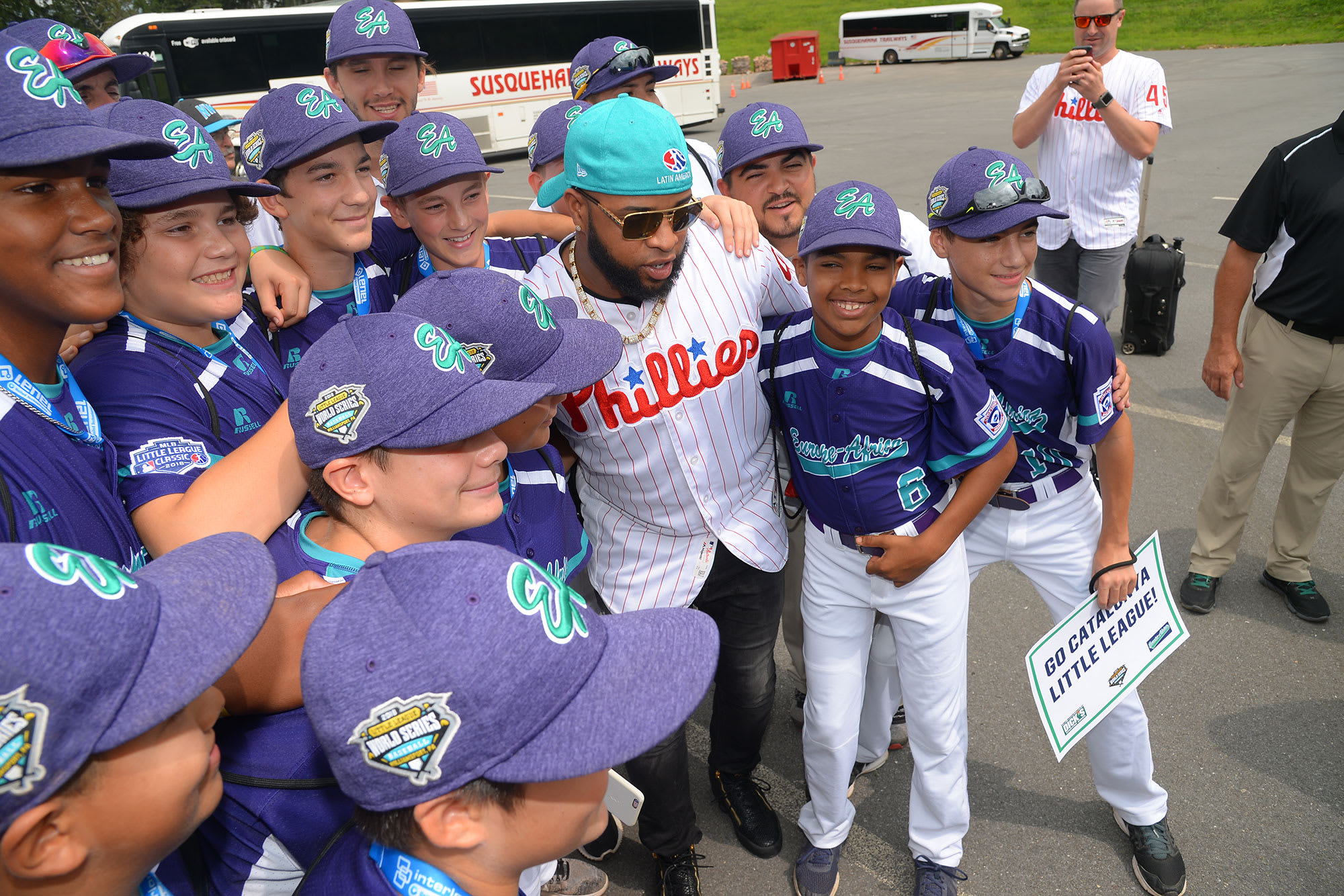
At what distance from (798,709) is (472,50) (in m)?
18.5

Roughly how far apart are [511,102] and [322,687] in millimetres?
20430

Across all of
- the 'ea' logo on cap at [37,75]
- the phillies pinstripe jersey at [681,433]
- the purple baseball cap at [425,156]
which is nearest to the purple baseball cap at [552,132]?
the purple baseball cap at [425,156]

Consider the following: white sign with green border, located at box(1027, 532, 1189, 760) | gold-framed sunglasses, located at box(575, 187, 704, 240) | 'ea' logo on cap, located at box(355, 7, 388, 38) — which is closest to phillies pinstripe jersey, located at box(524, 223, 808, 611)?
gold-framed sunglasses, located at box(575, 187, 704, 240)

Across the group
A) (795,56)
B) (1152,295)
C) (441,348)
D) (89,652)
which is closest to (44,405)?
(441,348)

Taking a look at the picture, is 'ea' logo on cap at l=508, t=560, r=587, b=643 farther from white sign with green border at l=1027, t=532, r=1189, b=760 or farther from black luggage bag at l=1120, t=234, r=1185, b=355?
black luggage bag at l=1120, t=234, r=1185, b=355

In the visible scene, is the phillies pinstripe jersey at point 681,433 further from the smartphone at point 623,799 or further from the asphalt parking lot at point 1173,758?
the asphalt parking lot at point 1173,758

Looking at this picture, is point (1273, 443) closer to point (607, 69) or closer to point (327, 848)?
point (607, 69)

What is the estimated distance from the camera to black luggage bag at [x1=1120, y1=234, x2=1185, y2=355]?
6340 millimetres

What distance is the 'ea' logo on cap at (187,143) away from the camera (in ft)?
6.77

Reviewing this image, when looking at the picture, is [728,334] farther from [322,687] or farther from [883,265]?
[322,687]

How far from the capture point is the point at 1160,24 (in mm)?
32531

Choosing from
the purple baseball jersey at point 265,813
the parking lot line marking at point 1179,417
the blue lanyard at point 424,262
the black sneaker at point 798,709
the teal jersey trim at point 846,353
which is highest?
the blue lanyard at point 424,262

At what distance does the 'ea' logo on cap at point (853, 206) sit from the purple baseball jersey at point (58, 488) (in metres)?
1.92

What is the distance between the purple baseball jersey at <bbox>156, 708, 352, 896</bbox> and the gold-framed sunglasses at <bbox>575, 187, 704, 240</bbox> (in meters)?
1.55
